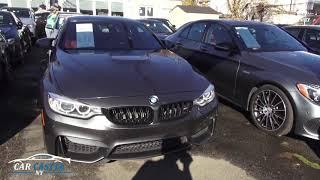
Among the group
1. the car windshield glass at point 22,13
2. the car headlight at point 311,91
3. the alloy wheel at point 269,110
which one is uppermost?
the car windshield glass at point 22,13

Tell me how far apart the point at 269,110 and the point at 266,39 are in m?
1.48

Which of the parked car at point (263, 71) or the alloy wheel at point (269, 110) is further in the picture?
the alloy wheel at point (269, 110)

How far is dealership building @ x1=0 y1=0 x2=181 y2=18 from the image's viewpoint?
3191 cm

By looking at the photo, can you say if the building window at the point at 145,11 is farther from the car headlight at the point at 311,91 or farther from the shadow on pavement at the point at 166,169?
the shadow on pavement at the point at 166,169

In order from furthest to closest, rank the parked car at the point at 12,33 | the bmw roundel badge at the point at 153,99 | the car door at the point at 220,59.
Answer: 1. the parked car at the point at 12,33
2. the car door at the point at 220,59
3. the bmw roundel badge at the point at 153,99

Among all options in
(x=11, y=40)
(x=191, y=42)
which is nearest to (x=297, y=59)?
(x=191, y=42)

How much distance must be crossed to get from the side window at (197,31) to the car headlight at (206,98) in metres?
2.92

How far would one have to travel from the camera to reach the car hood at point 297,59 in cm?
447

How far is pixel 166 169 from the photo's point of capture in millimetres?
3598

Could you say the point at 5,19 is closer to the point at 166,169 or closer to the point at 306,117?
the point at 166,169

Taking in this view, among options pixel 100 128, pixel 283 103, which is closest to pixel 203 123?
pixel 100 128

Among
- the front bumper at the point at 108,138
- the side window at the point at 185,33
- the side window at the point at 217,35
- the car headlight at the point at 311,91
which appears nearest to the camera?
the front bumper at the point at 108,138

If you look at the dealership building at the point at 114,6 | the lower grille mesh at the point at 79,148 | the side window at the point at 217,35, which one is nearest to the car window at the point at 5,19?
the side window at the point at 217,35

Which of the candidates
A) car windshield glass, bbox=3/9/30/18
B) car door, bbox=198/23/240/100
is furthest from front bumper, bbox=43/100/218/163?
car windshield glass, bbox=3/9/30/18
